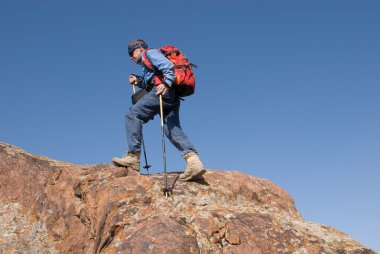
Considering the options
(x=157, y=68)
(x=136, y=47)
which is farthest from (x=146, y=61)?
(x=136, y=47)

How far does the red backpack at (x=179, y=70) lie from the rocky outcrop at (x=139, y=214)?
93.5 inches

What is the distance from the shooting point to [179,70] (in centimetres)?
1036

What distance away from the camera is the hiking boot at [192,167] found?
10406 mm

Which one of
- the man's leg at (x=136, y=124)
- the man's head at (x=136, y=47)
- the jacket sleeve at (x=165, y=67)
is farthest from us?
the man's head at (x=136, y=47)

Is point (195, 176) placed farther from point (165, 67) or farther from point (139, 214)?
point (165, 67)

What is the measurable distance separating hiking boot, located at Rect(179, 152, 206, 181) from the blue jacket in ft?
6.37

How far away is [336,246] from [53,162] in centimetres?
854

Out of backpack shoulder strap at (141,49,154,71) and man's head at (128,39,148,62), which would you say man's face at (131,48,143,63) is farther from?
backpack shoulder strap at (141,49,154,71)

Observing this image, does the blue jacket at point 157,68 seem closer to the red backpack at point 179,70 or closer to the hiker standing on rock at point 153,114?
the hiker standing on rock at point 153,114

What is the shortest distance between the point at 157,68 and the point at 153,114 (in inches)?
52.2

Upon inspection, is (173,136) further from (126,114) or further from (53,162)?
(53,162)

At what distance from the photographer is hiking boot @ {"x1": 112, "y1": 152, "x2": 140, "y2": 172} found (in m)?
10.8

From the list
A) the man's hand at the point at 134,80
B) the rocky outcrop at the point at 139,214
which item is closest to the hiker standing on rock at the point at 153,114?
the rocky outcrop at the point at 139,214

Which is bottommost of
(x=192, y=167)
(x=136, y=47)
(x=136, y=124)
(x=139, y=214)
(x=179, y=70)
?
(x=139, y=214)
